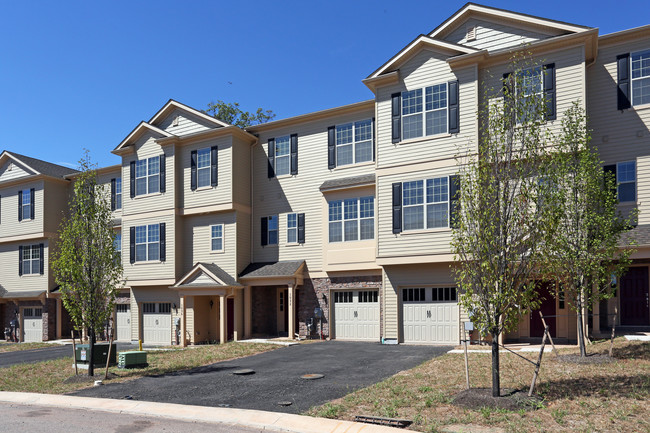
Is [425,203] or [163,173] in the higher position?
[163,173]

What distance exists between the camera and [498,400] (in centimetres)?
1098

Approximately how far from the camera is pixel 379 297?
23.5 metres

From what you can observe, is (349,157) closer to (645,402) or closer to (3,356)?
(645,402)

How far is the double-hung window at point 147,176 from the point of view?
28750mm

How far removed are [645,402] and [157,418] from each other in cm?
968

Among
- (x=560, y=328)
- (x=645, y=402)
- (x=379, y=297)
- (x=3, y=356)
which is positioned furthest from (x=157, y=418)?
(x=3, y=356)

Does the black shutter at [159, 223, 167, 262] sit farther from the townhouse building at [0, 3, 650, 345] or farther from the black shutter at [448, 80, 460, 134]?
the black shutter at [448, 80, 460, 134]

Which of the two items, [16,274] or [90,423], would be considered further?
[16,274]

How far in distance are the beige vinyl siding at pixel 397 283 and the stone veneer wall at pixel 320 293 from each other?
1.60m

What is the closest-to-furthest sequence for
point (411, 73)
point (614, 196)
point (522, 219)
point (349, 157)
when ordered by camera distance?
point (522, 219), point (614, 196), point (411, 73), point (349, 157)

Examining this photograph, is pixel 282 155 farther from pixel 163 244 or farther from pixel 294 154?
pixel 163 244

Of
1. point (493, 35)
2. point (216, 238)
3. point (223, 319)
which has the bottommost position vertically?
point (223, 319)

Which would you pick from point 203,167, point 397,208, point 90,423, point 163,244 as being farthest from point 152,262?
point 90,423

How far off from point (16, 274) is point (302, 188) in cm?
2088
